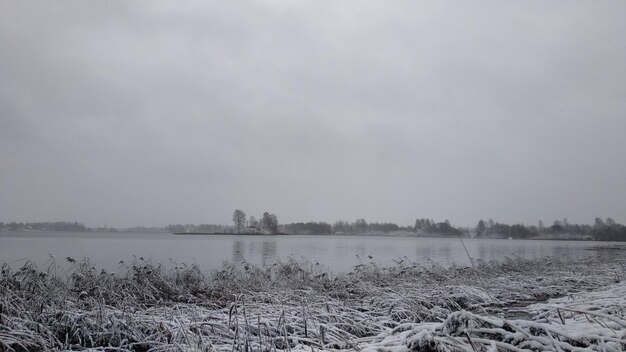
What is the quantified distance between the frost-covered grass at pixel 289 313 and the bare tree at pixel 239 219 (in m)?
99.2

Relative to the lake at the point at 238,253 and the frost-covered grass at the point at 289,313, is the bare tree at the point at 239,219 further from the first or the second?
the frost-covered grass at the point at 289,313

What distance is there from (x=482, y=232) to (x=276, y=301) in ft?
444

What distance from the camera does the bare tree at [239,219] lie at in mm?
112312

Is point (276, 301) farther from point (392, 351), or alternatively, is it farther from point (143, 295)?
point (392, 351)

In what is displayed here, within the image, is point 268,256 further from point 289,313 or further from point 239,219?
point 239,219

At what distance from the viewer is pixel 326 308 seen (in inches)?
307

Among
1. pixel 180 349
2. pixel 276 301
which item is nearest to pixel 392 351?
pixel 180 349

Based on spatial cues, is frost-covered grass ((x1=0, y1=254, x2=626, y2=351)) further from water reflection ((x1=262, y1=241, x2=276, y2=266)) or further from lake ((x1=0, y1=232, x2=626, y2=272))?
water reflection ((x1=262, y1=241, x2=276, y2=266))

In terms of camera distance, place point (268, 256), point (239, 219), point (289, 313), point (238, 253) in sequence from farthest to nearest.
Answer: point (239, 219), point (268, 256), point (238, 253), point (289, 313)

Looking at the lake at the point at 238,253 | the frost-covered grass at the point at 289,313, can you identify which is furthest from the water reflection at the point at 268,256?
the frost-covered grass at the point at 289,313

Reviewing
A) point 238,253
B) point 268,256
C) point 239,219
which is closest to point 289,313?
point 238,253

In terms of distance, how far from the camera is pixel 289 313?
24.0 ft

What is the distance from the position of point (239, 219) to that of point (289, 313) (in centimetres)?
10753

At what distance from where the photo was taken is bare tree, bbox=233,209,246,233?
112m
